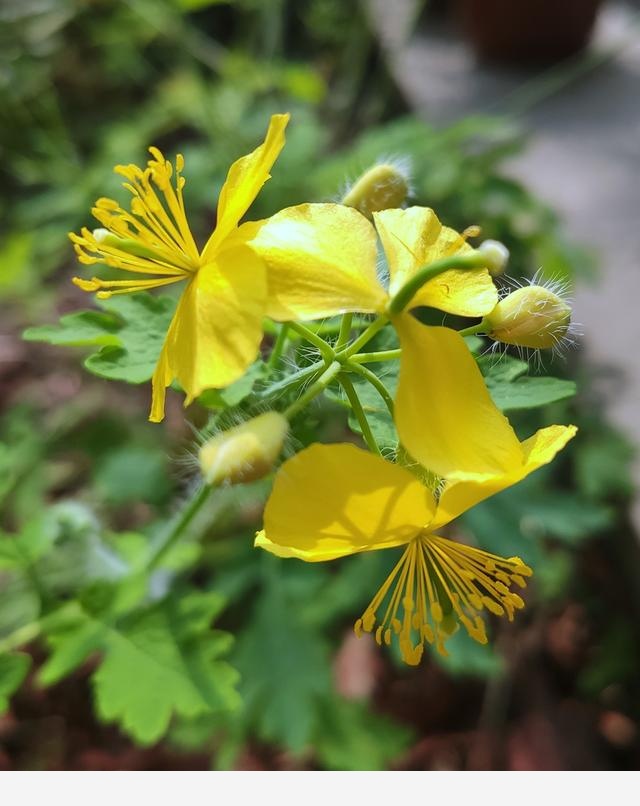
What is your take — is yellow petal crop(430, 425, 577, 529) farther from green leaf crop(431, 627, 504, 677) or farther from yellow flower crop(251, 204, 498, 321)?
green leaf crop(431, 627, 504, 677)

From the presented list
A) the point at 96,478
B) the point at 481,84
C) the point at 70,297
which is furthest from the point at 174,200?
the point at 481,84

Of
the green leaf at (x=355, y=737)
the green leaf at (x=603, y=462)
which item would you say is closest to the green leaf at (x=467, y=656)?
the green leaf at (x=355, y=737)

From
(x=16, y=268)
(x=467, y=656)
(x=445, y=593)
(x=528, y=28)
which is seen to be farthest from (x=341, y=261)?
(x=528, y=28)

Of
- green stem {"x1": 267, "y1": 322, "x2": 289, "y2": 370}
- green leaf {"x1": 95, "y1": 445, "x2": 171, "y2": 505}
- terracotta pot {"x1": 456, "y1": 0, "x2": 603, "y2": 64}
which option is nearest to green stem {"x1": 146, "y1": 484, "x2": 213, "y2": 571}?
green stem {"x1": 267, "y1": 322, "x2": 289, "y2": 370}

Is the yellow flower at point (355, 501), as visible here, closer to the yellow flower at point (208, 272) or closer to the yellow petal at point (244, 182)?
the yellow flower at point (208, 272)

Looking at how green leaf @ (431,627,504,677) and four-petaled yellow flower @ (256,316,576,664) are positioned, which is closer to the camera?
four-petaled yellow flower @ (256,316,576,664)

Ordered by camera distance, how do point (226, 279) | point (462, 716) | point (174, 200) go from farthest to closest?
point (462, 716) < point (174, 200) < point (226, 279)

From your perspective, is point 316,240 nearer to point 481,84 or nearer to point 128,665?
point 128,665
